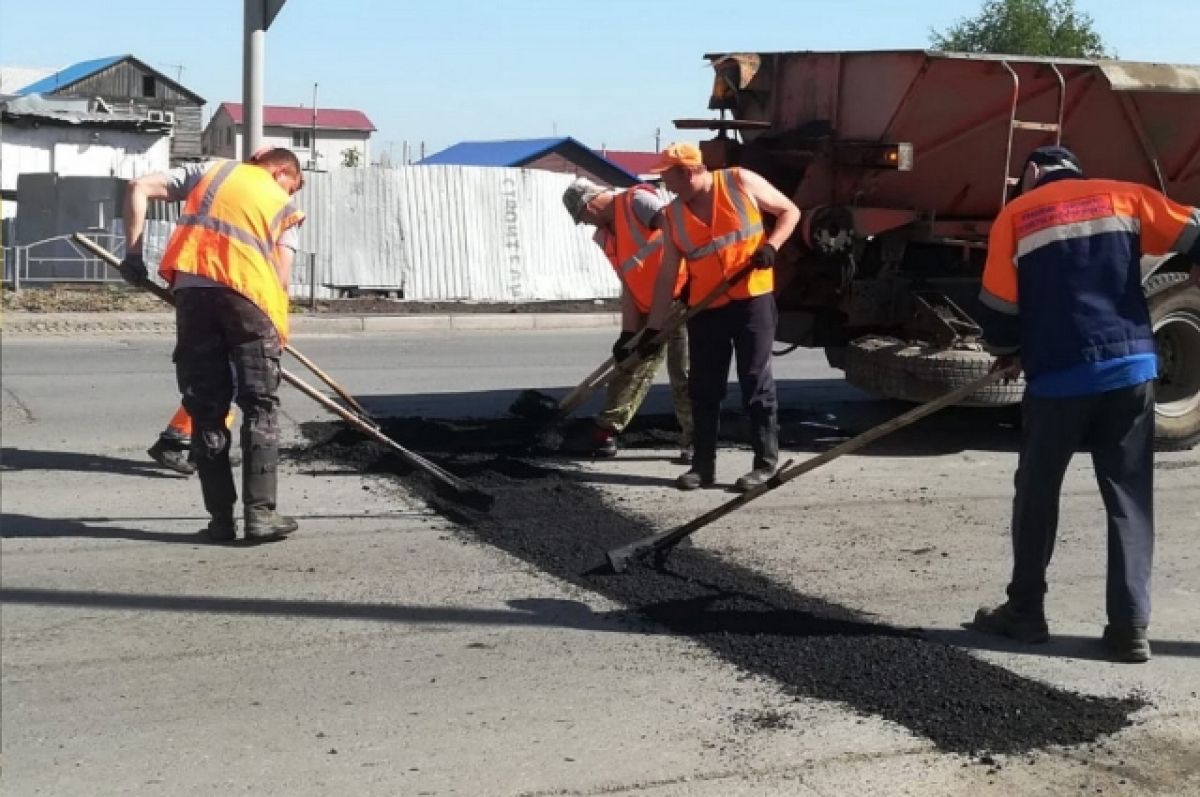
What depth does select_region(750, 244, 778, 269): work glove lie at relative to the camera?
737cm

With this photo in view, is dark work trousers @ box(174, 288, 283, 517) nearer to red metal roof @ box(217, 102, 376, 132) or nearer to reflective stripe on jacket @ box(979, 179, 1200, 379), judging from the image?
reflective stripe on jacket @ box(979, 179, 1200, 379)

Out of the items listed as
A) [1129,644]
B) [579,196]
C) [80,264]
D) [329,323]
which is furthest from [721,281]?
[80,264]

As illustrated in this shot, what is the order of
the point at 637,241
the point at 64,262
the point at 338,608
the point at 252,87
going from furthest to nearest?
the point at 64,262 < the point at 252,87 < the point at 637,241 < the point at 338,608

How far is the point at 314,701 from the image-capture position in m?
4.63

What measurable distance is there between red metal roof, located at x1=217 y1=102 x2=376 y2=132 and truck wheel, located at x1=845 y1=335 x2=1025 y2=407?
247ft

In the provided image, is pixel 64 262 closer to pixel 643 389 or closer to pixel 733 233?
pixel 643 389

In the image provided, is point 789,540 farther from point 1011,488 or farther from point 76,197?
Result: point 76,197

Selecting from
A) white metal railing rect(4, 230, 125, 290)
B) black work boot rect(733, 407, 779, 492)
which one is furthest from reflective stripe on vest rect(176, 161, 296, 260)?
white metal railing rect(4, 230, 125, 290)

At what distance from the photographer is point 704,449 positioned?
25.6 ft

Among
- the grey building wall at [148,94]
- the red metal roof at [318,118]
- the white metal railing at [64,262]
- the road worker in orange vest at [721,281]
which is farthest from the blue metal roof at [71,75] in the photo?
the road worker in orange vest at [721,281]

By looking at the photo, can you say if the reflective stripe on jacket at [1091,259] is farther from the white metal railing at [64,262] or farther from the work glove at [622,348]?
the white metal railing at [64,262]

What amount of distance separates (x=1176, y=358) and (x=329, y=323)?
34.9 feet

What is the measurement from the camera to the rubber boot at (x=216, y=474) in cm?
659

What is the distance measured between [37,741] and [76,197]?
1866 centimetres
